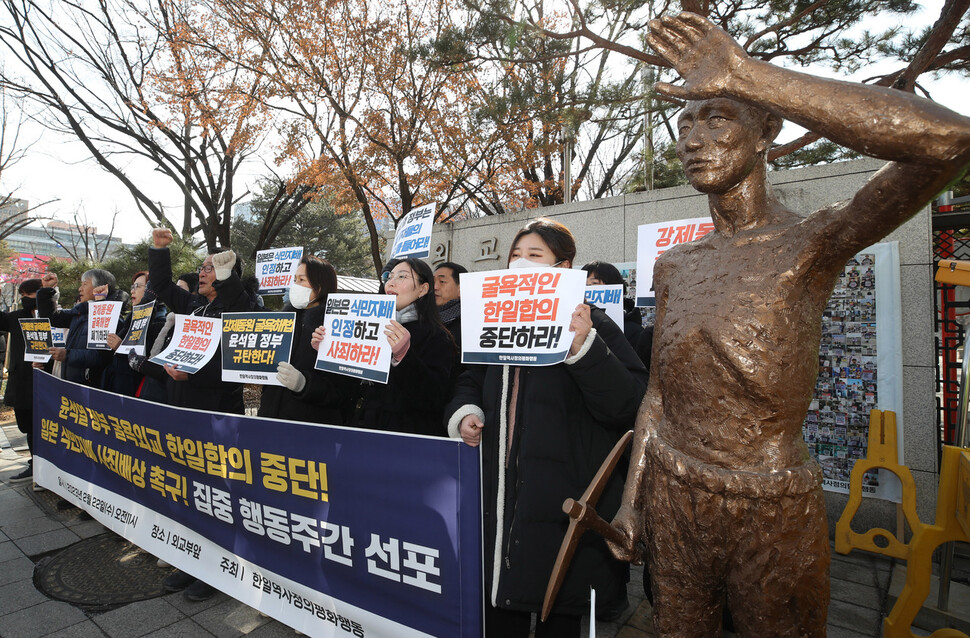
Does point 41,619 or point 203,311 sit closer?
point 41,619

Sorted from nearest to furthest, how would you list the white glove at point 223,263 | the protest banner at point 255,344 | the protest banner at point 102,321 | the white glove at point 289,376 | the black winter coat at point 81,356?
1. the white glove at point 289,376
2. the protest banner at point 255,344
3. the white glove at point 223,263
4. the protest banner at point 102,321
5. the black winter coat at point 81,356

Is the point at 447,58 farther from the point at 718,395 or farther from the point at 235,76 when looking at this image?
the point at 718,395

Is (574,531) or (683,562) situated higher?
(574,531)

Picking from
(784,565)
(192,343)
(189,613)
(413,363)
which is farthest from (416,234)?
(784,565)

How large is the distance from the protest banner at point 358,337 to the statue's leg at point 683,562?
1.65 m

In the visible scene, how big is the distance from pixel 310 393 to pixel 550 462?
69.8 inches

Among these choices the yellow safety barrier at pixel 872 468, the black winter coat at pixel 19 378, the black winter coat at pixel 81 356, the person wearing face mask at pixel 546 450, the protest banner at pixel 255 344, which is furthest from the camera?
the black winter coat at pixel 19 378

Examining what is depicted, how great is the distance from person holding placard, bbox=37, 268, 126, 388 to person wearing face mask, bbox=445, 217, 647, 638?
4578 mm

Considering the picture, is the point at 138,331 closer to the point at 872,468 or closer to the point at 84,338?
the point at 84,338

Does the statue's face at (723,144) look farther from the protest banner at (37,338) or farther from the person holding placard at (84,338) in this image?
the protest banner at (37,338)

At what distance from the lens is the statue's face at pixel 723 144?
133 centimetres

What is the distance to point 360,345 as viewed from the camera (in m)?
2.85

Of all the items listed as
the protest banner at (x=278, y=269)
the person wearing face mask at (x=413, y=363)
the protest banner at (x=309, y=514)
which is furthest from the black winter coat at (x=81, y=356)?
the person wearing face mask at (x=413, y=363)

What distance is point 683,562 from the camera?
1.39 meters
